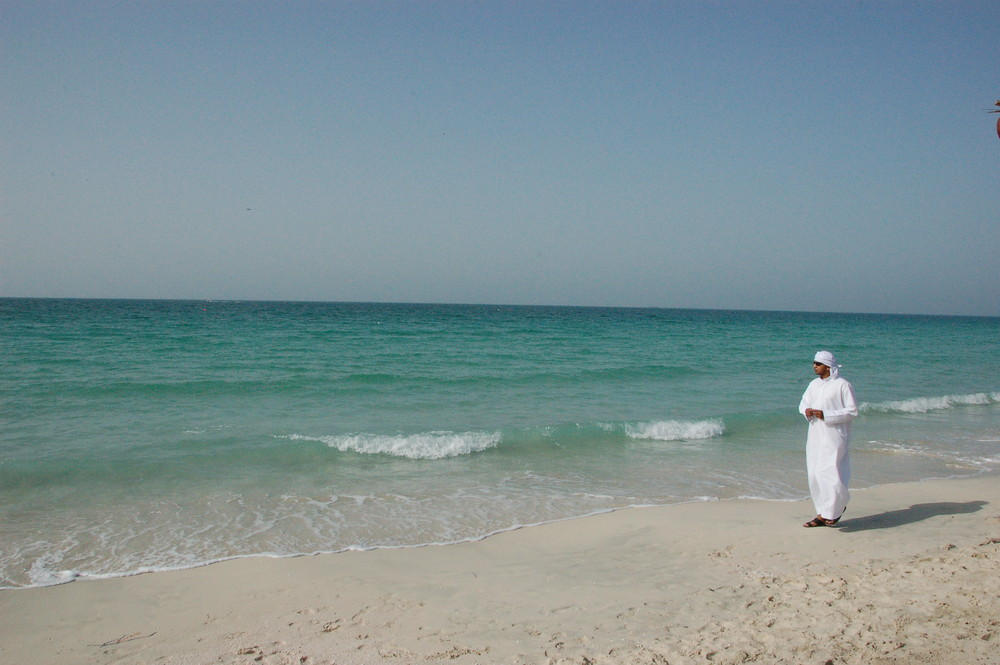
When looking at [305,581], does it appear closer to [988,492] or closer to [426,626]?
[426,626]

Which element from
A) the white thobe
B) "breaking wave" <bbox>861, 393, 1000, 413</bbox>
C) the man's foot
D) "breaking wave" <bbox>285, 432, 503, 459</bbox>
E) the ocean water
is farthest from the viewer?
"breaking wave" <bbox>861, 393, 1000, 413</bbox>

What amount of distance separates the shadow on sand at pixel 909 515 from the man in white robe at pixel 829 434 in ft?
0.96

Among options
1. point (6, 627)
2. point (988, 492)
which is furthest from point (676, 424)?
point (6, 627)

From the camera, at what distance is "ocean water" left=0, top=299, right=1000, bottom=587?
6.47m

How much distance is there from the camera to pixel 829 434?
5945mm

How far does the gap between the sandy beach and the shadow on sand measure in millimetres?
83

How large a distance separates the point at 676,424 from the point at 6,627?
10.2m

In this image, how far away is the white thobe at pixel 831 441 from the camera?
5.80 meters

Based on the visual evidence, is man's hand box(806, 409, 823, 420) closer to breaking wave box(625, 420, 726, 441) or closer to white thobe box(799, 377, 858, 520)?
white thobe box(799, 377, 858, 520)

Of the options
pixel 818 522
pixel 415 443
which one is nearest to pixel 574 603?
pixel 818 522

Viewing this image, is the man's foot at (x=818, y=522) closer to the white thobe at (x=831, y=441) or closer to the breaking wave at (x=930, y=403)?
the white thobe at (x=831, y=441)

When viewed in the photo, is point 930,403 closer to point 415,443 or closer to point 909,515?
point 909,515

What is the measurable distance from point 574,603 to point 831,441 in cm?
313

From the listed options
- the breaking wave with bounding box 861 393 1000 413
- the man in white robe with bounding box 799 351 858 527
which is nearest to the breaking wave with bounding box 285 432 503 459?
the man in white robe with bounding box 799 351 858 527
